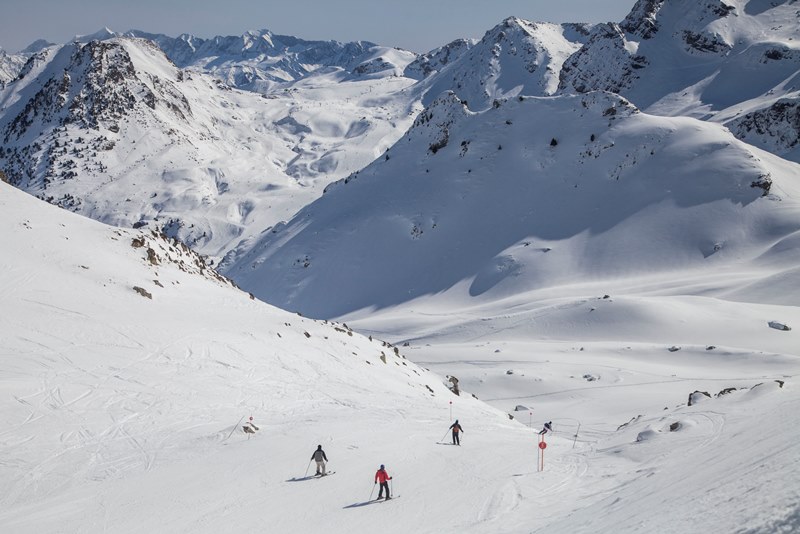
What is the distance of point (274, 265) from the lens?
9800cm

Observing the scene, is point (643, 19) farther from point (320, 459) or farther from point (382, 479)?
point (382, 479)

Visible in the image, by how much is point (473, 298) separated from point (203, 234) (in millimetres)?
97071

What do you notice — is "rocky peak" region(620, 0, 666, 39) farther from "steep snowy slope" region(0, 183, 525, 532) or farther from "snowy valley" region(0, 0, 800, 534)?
"steep snowy slope" region(0, 183, 525, 532)

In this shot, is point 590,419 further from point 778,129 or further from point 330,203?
point 778,129

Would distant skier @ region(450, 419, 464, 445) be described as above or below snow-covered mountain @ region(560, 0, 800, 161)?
below

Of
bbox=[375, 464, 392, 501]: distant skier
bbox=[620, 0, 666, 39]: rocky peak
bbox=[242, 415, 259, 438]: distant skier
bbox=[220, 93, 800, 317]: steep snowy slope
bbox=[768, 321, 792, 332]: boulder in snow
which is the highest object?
bbox=[620, 0, 666, 39]: rocky peak

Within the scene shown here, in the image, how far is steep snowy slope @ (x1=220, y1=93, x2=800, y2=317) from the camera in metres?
73.6

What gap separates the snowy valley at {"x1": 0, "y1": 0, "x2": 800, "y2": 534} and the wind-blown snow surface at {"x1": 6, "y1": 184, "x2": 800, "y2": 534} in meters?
0.13

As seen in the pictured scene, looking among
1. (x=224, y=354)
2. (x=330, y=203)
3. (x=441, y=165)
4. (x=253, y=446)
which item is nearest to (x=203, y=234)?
(x=330, y=203)

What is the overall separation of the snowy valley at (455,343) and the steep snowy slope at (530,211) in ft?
1.28

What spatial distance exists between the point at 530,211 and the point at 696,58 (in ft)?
390

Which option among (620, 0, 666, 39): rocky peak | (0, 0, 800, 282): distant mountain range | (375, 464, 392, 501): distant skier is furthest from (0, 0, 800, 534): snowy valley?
(620, 0, 666, 39): rocky peak

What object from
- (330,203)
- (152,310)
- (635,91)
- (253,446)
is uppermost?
(635,91)

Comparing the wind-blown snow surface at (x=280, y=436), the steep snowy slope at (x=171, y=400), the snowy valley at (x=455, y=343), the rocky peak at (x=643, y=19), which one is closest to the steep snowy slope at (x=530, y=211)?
the snowy valley at (x=455, y=343)
